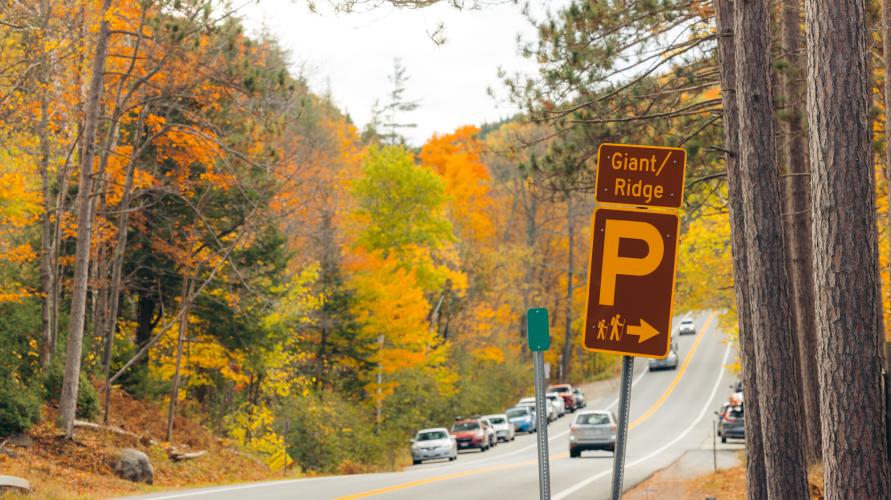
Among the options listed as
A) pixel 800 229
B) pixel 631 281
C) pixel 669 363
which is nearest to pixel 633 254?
pixel 631 281

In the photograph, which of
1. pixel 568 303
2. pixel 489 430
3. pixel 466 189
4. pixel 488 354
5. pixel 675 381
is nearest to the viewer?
pixel 489 430

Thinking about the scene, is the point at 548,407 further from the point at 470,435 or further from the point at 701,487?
the point at 701,487

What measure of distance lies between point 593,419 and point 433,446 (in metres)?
6.81

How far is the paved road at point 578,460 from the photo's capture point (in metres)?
17.8

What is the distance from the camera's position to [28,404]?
65.8 feet

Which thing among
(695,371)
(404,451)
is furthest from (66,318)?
(695,371)

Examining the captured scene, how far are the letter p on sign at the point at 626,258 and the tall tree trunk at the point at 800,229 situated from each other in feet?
34.7

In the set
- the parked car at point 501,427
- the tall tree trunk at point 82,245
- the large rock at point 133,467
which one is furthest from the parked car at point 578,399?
the tall tree trunk at point 82,245

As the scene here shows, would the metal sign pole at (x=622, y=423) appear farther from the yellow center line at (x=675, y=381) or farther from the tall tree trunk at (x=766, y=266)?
A: the yellow center line at (x=675, y=381)

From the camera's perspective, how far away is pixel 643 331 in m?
5.92

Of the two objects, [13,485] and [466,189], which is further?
[466,189]

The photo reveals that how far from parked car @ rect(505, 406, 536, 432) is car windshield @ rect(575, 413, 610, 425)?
69.3ft

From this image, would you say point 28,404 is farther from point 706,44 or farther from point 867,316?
point 867,316

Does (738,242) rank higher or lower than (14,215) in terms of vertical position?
lower
